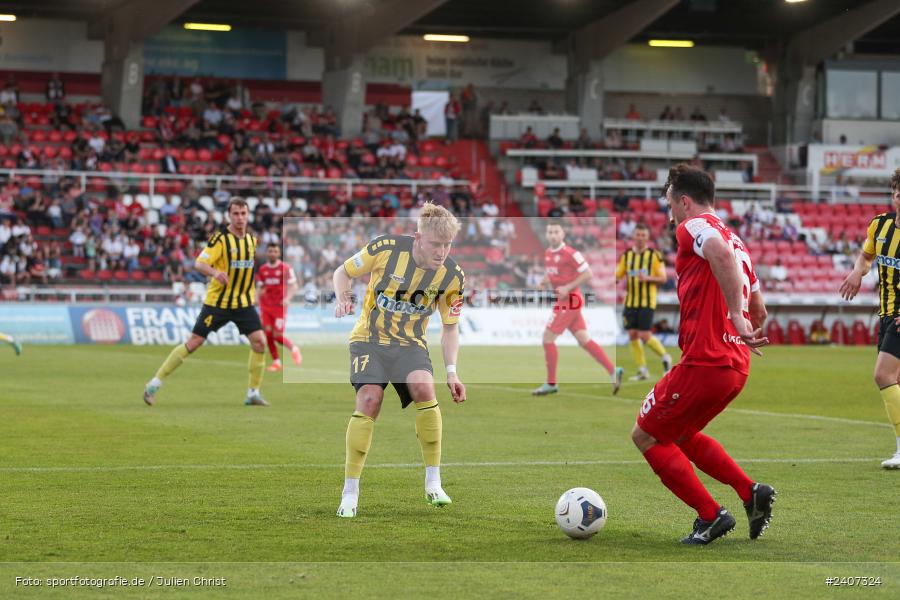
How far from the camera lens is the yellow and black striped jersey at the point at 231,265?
1584 cm

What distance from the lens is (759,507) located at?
24.3 feet

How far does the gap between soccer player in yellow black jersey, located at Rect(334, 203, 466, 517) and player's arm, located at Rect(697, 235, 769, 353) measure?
1766 millimetres

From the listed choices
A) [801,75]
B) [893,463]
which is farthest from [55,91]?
[893,463]

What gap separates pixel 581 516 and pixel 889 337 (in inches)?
174

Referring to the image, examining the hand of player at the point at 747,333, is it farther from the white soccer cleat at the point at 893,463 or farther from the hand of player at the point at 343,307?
the white soccer cleat at the point at 893,463

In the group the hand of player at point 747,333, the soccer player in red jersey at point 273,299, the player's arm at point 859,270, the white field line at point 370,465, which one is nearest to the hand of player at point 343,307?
the hand of player at point 747,333

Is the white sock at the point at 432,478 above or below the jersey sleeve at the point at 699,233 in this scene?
below

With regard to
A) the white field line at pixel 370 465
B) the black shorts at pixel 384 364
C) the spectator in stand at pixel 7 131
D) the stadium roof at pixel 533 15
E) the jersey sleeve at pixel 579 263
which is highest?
the stadium roof at pixel 533 15

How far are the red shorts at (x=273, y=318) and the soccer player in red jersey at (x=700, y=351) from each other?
1586 centimetres

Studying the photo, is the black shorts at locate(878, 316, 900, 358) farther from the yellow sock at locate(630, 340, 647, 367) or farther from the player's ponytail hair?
Answer: the yellow sock at locate(630, 340, 647, 367)

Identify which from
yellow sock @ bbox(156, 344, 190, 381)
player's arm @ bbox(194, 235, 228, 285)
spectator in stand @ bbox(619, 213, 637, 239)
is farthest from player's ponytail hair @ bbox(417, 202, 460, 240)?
spectator in stand @ bbox(619, 213, 637, 239)

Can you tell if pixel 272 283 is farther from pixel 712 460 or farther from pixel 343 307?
pixel 712 460

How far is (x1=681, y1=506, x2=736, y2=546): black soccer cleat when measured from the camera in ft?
23.8

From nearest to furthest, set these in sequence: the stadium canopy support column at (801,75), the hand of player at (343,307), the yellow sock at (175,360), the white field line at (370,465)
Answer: the hand of player at (343,307) → the white field line at (370,465) → the yellow sock at (175,360) → the stadium canopy support column at (801,75)
